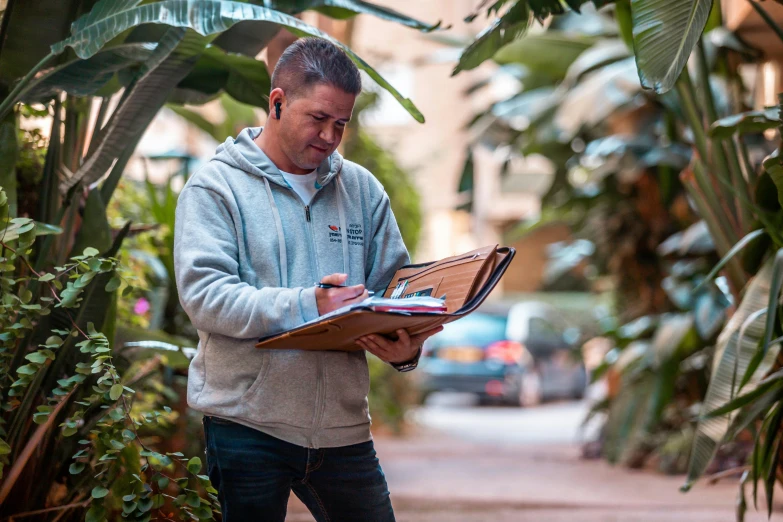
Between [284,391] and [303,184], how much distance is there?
0.50 m

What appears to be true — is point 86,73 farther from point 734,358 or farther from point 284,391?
point 734,358

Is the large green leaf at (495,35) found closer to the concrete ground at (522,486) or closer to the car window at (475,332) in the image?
the concrete ground at (522,486)

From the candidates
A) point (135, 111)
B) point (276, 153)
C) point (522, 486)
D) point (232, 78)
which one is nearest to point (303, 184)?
point (276, 153)

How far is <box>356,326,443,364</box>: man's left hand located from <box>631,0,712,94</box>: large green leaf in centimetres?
113

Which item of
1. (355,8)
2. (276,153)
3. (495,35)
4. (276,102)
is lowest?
(276,153)

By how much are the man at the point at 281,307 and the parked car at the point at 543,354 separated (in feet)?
38.2

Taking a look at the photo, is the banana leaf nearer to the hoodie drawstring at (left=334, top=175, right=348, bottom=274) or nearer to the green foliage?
the green foliage

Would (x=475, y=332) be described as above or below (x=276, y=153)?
below

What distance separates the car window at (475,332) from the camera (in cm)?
1398

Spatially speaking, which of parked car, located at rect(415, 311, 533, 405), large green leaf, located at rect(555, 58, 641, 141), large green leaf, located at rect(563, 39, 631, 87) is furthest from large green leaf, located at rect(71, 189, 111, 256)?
parked car, located at rect(415, 311, 533, 405)

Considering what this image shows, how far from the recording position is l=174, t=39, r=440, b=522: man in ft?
6.70

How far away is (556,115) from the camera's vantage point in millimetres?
8125

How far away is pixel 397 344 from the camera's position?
2.14 meters

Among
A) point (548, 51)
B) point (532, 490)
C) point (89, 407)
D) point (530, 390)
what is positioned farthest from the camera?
point (530, 390)
